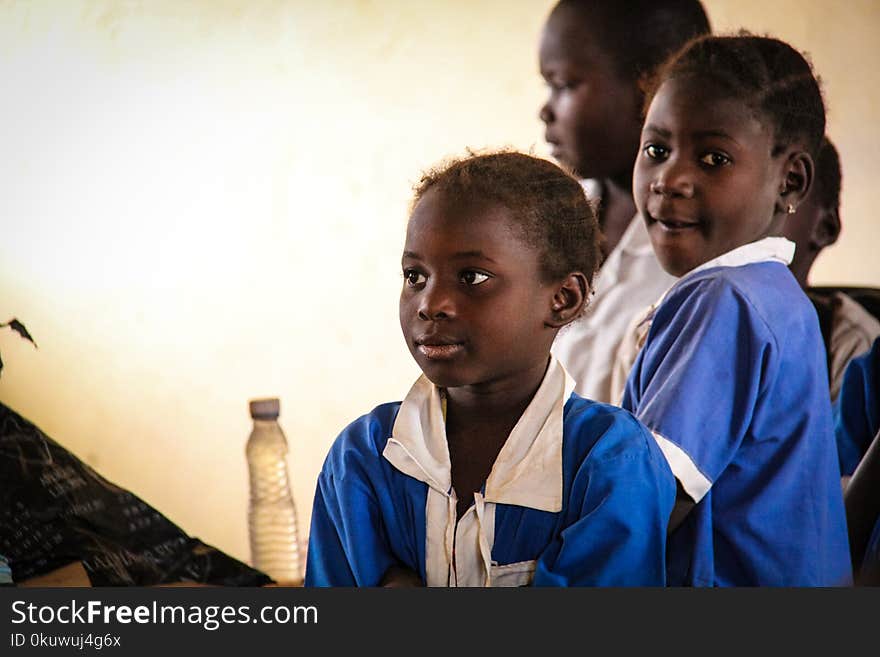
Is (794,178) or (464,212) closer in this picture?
(464,212)

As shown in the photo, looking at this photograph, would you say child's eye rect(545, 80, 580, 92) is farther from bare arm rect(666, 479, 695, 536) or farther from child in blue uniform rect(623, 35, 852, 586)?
bare arm rect(666, 479, 695, 536)

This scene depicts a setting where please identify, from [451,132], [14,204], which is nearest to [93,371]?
[14,204]

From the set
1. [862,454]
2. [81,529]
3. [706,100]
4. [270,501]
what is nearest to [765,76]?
[706,100]

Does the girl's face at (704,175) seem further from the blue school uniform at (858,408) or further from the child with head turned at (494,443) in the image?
the blue school uniform at (858,408)

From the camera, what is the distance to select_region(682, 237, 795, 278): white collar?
1.25 m

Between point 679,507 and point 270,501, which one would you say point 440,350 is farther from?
point 270,501

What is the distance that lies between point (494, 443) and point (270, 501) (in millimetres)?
1073

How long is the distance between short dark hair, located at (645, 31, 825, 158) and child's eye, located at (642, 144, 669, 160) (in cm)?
8

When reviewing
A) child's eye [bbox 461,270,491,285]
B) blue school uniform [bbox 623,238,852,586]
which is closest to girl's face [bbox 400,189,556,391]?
child's eye [bbox 461,270,491,285]

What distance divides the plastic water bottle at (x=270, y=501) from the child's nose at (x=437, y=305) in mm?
1015

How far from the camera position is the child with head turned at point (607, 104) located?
1.73 metres

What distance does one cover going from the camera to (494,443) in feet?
3.56

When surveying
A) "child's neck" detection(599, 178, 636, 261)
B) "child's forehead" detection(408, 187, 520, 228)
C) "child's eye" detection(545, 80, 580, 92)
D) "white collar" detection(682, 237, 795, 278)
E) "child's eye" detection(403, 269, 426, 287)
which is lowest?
"child's eye" detection(403, 269, 426, 287)

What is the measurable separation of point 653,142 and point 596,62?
0.49 m
